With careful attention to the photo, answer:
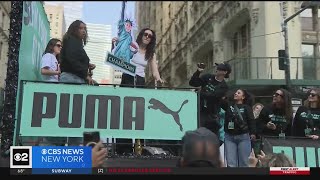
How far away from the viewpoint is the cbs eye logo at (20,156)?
2.97 metres

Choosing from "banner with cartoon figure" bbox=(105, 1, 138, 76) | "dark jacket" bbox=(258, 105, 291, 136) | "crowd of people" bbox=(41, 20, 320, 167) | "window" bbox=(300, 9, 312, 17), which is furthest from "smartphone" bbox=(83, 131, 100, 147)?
"window" bbox=(300, 9, 312, 17)

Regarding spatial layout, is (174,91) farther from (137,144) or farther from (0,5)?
(0,5)

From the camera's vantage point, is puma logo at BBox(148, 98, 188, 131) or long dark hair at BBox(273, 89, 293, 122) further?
long dark hair at BBox(273, 89, 293, 122)

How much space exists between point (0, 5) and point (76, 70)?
78 centimetres

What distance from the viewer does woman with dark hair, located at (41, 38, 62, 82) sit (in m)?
3.70

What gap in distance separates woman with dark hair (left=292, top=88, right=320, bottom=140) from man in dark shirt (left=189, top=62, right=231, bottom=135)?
63cm

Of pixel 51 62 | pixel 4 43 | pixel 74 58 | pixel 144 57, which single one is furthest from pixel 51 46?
pixel 144 57

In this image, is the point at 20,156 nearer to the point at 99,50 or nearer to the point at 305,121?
the point at 99,50

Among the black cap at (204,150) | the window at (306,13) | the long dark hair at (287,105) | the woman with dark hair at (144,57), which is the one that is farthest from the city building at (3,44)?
the window at (306,13)

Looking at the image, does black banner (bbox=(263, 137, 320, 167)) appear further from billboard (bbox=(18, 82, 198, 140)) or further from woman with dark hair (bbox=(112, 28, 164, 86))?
woman with dark hair (bbox=(112, 28, 164, 86))

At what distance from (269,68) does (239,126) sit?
36.6 inches

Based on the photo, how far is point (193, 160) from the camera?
2.82 metres

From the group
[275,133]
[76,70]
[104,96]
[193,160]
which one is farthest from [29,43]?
[275,133]

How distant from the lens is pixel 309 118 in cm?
388
